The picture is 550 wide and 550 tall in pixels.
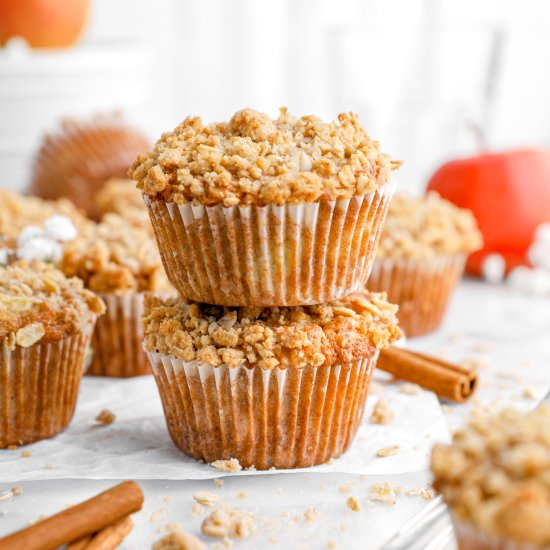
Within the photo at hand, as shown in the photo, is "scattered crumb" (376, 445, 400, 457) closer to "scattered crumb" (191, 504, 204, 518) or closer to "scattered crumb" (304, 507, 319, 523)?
"scattered crumb" (304, 507, 319, 523)

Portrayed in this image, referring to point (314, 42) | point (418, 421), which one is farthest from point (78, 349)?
point (314, 42)

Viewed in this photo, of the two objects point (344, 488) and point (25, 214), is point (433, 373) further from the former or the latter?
point (25, 214)

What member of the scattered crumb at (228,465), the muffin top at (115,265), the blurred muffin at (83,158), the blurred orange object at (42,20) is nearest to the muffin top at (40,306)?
the muffin top at (115,265)

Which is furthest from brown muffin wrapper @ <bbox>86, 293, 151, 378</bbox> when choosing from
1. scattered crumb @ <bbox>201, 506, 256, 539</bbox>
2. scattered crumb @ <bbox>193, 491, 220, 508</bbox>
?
scattered crumb @ <bbox>201, 506, 256, 539</bbox>

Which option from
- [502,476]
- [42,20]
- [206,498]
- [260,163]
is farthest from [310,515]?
[42,20]

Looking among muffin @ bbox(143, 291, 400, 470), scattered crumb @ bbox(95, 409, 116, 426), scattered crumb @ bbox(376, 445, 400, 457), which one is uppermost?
muffin @ bbox(143, 291, 400, 470)
